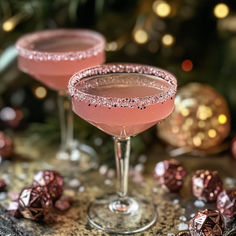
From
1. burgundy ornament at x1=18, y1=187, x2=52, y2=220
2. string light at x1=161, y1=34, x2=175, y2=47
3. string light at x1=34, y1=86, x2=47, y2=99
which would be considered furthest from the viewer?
string light at x1=34, y1=86, x2=47, y2=99

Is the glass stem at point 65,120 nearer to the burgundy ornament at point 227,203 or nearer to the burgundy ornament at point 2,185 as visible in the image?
the burgundy ornament at point 2,185

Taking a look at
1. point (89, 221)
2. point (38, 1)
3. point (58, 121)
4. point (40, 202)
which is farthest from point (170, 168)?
point (38, 1)

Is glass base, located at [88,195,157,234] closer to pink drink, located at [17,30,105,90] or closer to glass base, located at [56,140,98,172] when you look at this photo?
glass base, located at [56,140,98,172]

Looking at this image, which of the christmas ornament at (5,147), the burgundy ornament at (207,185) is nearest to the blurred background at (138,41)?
the christmas ornament at (5,147)

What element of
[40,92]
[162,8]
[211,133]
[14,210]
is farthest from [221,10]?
[14,210]

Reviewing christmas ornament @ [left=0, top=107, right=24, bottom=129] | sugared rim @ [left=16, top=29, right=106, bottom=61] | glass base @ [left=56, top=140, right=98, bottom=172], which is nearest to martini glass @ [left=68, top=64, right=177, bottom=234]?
sugared rim @ [left=16, top=29, right=106, bottom=61]

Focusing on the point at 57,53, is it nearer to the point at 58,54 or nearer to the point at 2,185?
the point at 58,54

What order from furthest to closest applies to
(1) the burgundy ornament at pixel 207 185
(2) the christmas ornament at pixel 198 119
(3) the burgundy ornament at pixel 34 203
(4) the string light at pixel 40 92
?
(4) the string light at pixel 40 92 → (2) the christmas ornament at pixel 198 119 → (1) the burgundy ornament at pixel 207 185 → (3) the burgundy ornament at pixel 34 203
